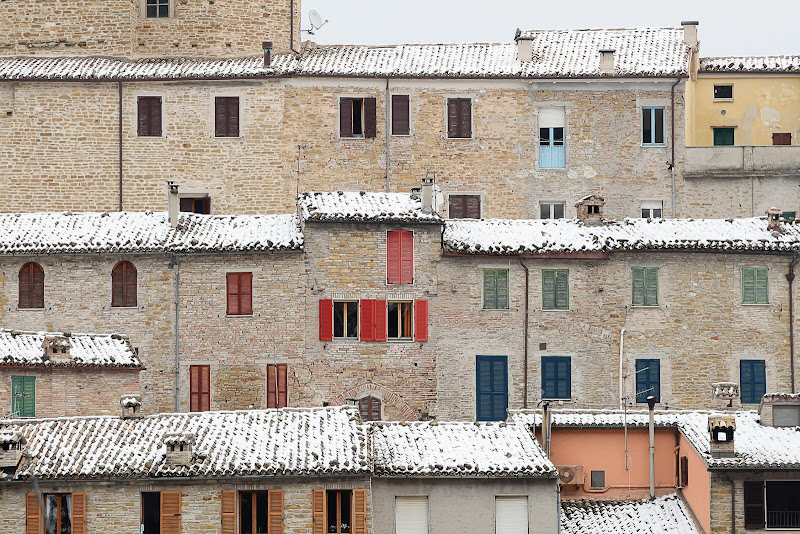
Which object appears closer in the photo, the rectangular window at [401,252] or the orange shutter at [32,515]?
the orange shutter at [32,515]

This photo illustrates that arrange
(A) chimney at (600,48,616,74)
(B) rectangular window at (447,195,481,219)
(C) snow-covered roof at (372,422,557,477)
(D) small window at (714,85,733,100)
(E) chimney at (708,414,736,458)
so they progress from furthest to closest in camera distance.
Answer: (D) small window at (714,85,733,100)
(B) rectangular window at (447,195,481,219)
(A) chimney at (600,48,616,74)
(E) chimney at (708,414,736,458)
(C) snow-covered roof at (372,422,557,477)

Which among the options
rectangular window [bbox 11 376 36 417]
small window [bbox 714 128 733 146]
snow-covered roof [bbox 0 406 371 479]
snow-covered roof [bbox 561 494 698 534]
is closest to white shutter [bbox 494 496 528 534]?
snow-covered roof [bbox 561 494 698 534]

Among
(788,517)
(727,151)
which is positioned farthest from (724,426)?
(727,151)

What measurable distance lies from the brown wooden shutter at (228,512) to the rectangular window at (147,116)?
19.9 metres

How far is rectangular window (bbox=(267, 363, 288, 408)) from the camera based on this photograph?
41.8 meters

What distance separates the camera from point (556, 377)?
139 ft

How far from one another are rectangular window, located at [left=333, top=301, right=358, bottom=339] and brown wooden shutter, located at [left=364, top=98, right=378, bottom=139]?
9.49m

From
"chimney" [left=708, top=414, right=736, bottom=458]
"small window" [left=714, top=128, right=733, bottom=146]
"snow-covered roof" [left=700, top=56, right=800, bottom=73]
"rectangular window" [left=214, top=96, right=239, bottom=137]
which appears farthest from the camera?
"small window" [left=714, top=128, right=733, bottom=146]

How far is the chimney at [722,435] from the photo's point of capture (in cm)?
3450

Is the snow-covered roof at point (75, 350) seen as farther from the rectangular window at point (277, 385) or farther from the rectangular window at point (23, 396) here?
the rectangular window at point (277, 385)

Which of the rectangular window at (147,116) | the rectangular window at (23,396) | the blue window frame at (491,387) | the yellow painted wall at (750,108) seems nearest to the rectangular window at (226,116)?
the rectangular window at (147,116)

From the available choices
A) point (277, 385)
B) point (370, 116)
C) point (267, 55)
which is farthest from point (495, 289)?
point (267, 55)

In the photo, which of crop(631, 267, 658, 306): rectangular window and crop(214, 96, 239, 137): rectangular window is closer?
crop(631, 267, 658, 306): rectangular window

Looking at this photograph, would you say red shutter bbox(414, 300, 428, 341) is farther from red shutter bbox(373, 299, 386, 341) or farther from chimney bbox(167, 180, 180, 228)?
chimney bbox(167, 180, 180, 228)
